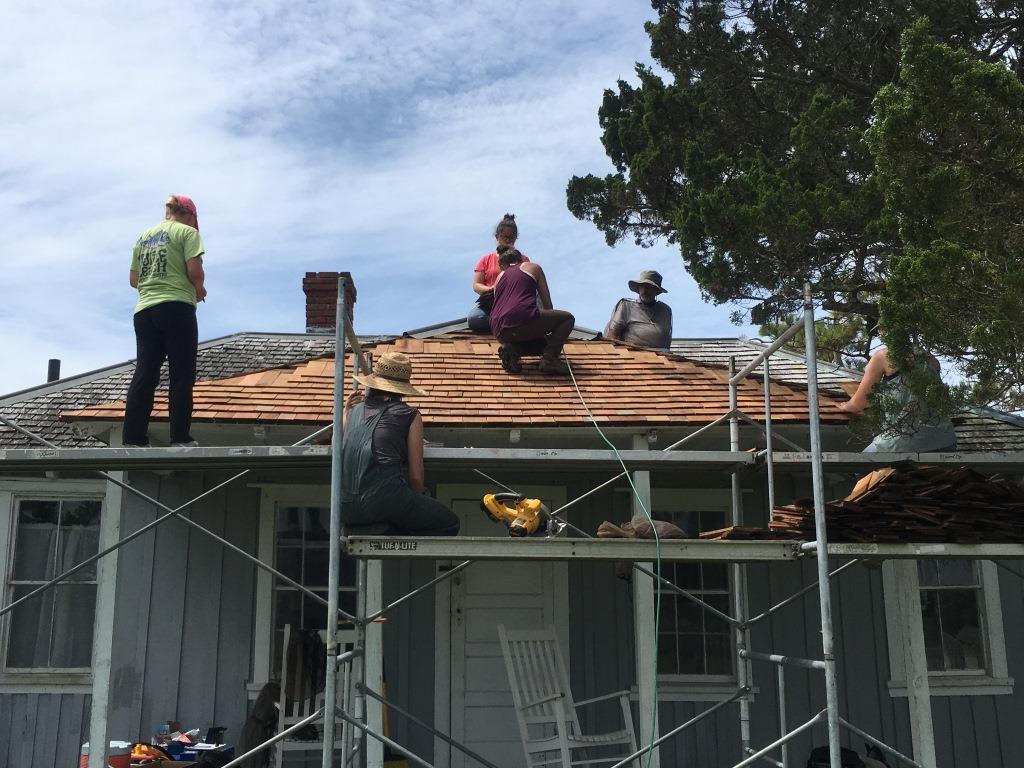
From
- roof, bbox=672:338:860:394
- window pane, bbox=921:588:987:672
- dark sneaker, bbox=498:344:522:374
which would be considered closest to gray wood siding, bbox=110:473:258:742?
dark sneaker, bbox=498:344:522:374

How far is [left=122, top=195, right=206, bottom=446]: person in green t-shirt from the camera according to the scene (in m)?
6.98

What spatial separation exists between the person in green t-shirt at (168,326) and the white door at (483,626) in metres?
2.78

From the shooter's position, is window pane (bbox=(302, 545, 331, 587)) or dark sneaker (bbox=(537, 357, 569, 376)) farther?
window pane (bbox=(302, 545, 331, 587))

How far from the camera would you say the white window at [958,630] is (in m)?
8.82

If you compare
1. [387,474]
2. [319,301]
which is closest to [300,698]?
[387,474]

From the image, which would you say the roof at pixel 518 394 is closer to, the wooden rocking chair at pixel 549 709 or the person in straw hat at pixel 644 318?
the person in straw hat at pixel 644 318

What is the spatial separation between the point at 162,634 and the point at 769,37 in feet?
27.8

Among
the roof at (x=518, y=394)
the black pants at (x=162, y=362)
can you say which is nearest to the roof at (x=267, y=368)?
the roof at (x=518, y=394)

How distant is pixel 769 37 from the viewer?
38.6 ft

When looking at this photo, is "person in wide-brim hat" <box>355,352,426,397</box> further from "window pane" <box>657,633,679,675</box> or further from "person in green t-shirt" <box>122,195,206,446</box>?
"window pane" <box>657,633,679,675</box>

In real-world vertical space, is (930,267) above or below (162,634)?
above

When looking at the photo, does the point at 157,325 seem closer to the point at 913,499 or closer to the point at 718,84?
the point at 913,499

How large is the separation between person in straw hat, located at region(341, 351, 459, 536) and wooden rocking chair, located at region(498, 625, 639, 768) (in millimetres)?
2142

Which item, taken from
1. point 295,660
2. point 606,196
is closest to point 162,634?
point 295,660
